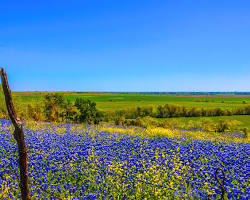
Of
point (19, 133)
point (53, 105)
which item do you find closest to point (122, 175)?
point (19, 133)

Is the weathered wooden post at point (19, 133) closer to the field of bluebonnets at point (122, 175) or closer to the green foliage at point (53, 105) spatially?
the field of bluebonnets at point (122, 175)

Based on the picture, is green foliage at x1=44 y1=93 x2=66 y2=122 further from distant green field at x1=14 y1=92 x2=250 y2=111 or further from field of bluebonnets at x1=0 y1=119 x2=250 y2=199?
field of bluebonnets at x1=0 y1=119 x2=250 y2=199

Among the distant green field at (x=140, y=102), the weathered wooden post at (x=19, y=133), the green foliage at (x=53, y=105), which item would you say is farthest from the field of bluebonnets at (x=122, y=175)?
the distant green field at (x=140, y=102)

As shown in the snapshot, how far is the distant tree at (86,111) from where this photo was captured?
23.0 metres

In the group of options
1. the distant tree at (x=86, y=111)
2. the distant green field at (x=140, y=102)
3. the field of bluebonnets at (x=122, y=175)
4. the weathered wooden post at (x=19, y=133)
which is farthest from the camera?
the distant green field at (x=140, y=102)

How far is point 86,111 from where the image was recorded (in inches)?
909

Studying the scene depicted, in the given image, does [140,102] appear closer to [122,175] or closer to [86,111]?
[86,111]

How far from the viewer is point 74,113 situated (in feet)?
77.3

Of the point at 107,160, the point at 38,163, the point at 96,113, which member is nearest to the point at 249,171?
the point at 107,160

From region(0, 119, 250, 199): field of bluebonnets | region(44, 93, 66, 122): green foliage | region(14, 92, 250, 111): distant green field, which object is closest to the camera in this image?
region(0, 119, 250, 199): field of bluebonnets

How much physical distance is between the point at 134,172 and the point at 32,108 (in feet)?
67.3

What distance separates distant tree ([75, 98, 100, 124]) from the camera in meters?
23.0

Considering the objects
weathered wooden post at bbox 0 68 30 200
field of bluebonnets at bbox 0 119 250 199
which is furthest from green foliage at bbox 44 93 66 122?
weathered wooden post at bbox 0 68 30 200

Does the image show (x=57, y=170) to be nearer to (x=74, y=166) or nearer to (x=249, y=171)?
(x=74, y=166)
